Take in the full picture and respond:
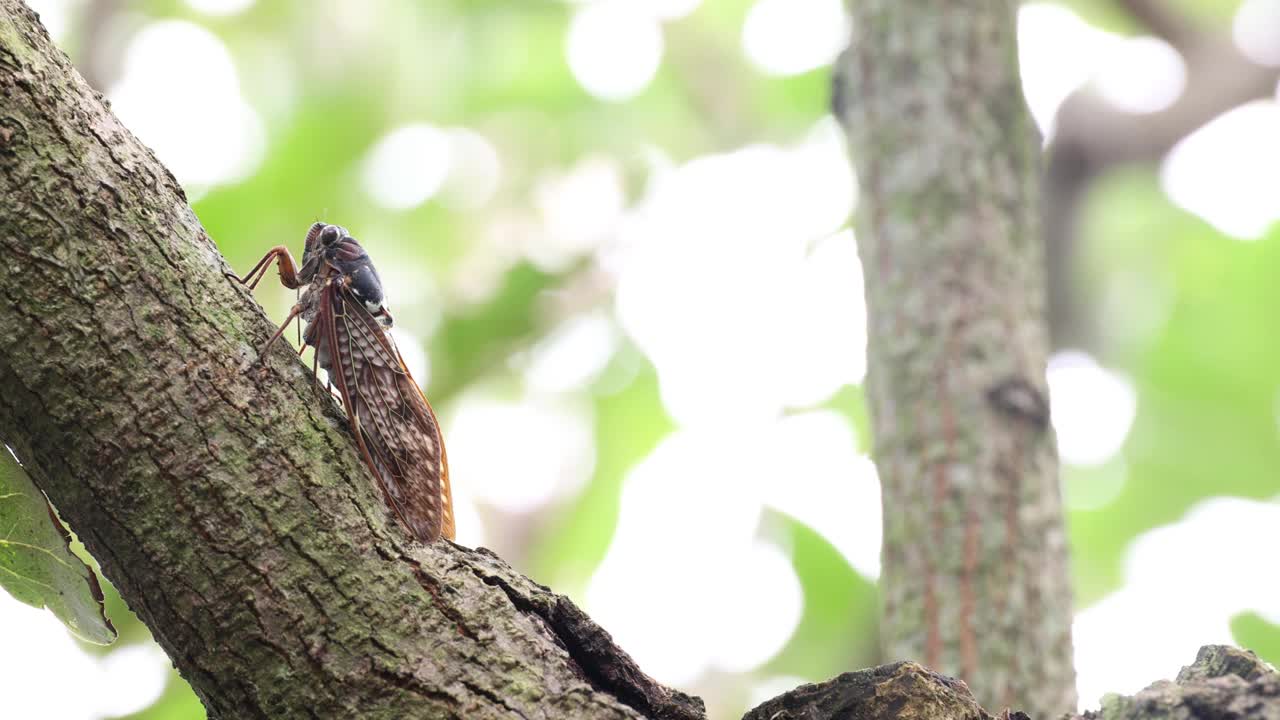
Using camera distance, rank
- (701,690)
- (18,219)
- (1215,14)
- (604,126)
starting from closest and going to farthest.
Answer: (18,219) < (701,690) < (1215,14) < (604,126)

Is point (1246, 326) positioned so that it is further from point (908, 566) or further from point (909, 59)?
point (908, 566)

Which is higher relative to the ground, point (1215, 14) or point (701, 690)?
point (1215, 14)

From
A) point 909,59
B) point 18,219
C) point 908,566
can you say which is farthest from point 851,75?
point 18,219

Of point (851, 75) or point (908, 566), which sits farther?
point (851, 75)

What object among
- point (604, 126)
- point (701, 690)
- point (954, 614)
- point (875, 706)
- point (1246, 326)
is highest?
point (604, 126)

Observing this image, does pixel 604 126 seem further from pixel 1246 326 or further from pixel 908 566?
pixel 908 566

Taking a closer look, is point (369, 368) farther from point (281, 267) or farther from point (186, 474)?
point (186, 474)

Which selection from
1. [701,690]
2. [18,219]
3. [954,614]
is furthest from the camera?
[701,690]

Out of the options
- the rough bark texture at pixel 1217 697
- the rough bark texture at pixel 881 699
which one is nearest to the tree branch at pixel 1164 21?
the rough bark texture at pixel 1217 697

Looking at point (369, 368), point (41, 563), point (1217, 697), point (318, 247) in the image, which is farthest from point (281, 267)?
point (1217, 697)
